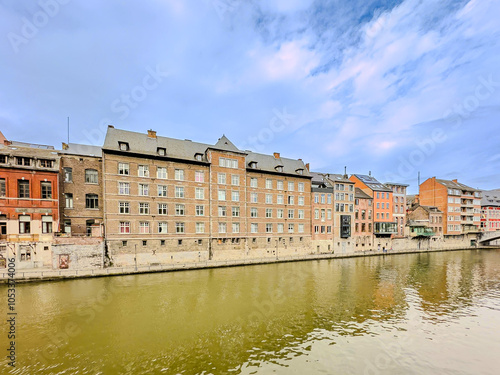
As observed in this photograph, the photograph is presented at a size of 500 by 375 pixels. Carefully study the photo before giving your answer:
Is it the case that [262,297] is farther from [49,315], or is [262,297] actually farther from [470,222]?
[470,222]

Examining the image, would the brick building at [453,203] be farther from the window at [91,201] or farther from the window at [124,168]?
the window at [91,201]

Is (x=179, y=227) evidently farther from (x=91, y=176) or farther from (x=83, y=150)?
(x=83, y=150)

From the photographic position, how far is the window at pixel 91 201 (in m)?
31.0

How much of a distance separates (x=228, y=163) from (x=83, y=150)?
72.2ft

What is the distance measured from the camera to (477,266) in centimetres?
3728

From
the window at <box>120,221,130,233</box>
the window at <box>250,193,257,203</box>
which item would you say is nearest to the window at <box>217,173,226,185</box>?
the window at <box>250,193,257,203</box>

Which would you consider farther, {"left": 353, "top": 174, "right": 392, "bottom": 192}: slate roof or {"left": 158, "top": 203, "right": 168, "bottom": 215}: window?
{"left": 353, "top": 174, "right": 392, "bottom": 192}: slate roof

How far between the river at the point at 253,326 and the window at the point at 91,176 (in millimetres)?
13381

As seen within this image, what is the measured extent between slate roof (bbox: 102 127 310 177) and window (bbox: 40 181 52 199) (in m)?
7.97

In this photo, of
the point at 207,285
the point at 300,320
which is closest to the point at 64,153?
the point at 207,285

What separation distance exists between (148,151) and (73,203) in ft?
39.5

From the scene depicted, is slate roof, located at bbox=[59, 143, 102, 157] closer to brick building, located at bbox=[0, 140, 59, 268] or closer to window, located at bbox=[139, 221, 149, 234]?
brick building, located at bbox=[0, 140, 59, 268]

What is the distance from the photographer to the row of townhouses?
27.7 m

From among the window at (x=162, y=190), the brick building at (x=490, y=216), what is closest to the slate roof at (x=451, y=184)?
the brick building at (x=490, y=216)
